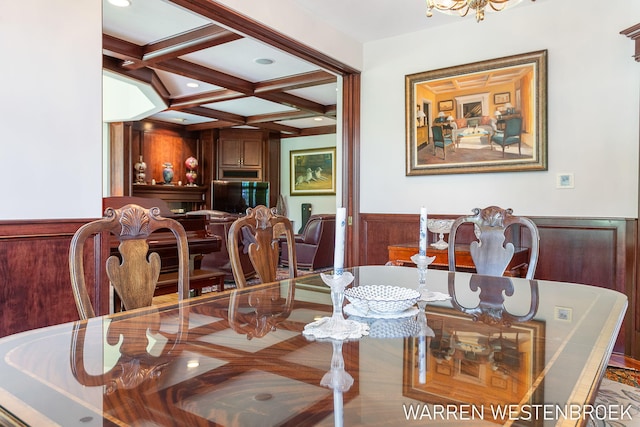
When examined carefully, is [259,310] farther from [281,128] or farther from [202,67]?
[281,128]

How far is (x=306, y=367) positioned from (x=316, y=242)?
16.8 ft

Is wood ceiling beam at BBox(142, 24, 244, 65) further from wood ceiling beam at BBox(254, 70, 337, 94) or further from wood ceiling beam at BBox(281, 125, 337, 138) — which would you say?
wood ceiling beam at BBox(281, 125, 337, 138)

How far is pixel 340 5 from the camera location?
316cm

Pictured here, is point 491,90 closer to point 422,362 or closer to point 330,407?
point 422,362

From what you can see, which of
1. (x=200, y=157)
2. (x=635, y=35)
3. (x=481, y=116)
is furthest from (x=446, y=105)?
(x=200, y=157)

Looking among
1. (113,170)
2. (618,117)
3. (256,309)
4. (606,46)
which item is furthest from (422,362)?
(113,170)

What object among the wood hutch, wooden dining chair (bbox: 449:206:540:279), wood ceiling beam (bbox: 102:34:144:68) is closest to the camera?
wooden dining chair (bbox: 449:206:540:279)

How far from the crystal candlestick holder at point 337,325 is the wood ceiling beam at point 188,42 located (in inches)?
111

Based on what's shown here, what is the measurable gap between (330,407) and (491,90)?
10.3ft

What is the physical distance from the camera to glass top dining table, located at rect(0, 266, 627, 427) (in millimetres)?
614

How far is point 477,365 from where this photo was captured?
0.81 meters

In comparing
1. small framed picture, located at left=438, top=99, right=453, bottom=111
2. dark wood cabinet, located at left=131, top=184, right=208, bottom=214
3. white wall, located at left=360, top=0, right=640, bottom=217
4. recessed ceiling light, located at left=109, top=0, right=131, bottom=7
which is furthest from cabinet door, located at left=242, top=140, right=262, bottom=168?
small framed picture, located at left=438, top=99, right=453, bottom=111

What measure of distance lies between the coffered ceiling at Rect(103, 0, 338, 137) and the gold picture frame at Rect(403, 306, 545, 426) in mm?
2342

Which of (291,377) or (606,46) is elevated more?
(606,46)
